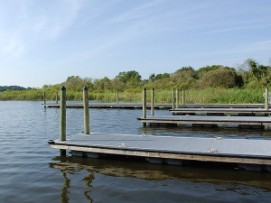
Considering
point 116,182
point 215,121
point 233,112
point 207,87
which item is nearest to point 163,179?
point 116,182

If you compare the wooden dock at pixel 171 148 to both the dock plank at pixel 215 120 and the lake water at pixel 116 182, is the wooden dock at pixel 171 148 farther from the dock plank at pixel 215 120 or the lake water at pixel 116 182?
the dock plank at pixel 215 120

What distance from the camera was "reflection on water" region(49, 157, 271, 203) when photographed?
6637 mm

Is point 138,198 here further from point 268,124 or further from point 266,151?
point 268,124

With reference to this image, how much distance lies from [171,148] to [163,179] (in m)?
1.19

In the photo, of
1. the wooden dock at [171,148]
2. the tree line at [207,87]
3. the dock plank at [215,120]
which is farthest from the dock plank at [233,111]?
the wooden dock at [171,148]

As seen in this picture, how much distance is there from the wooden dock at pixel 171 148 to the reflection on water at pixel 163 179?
0.97 feet

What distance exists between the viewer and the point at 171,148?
8.56m

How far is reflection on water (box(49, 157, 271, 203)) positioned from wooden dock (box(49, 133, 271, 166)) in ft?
0.97

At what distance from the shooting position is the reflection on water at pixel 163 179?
6.64m

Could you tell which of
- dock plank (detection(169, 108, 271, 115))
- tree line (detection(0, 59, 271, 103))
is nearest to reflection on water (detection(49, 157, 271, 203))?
dock plank (detection(169, 108, 271, 115))

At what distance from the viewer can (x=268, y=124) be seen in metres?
14.9

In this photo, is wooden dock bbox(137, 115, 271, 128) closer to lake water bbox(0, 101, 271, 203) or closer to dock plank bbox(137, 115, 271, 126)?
dock plank bbox(137, 115, 271, 126)

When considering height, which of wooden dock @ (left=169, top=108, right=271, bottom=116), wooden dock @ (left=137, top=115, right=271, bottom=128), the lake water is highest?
wooden dock @ (left=169, top=108, right=271, bottom=116)

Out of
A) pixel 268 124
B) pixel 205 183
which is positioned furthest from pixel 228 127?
pixel 205 183
